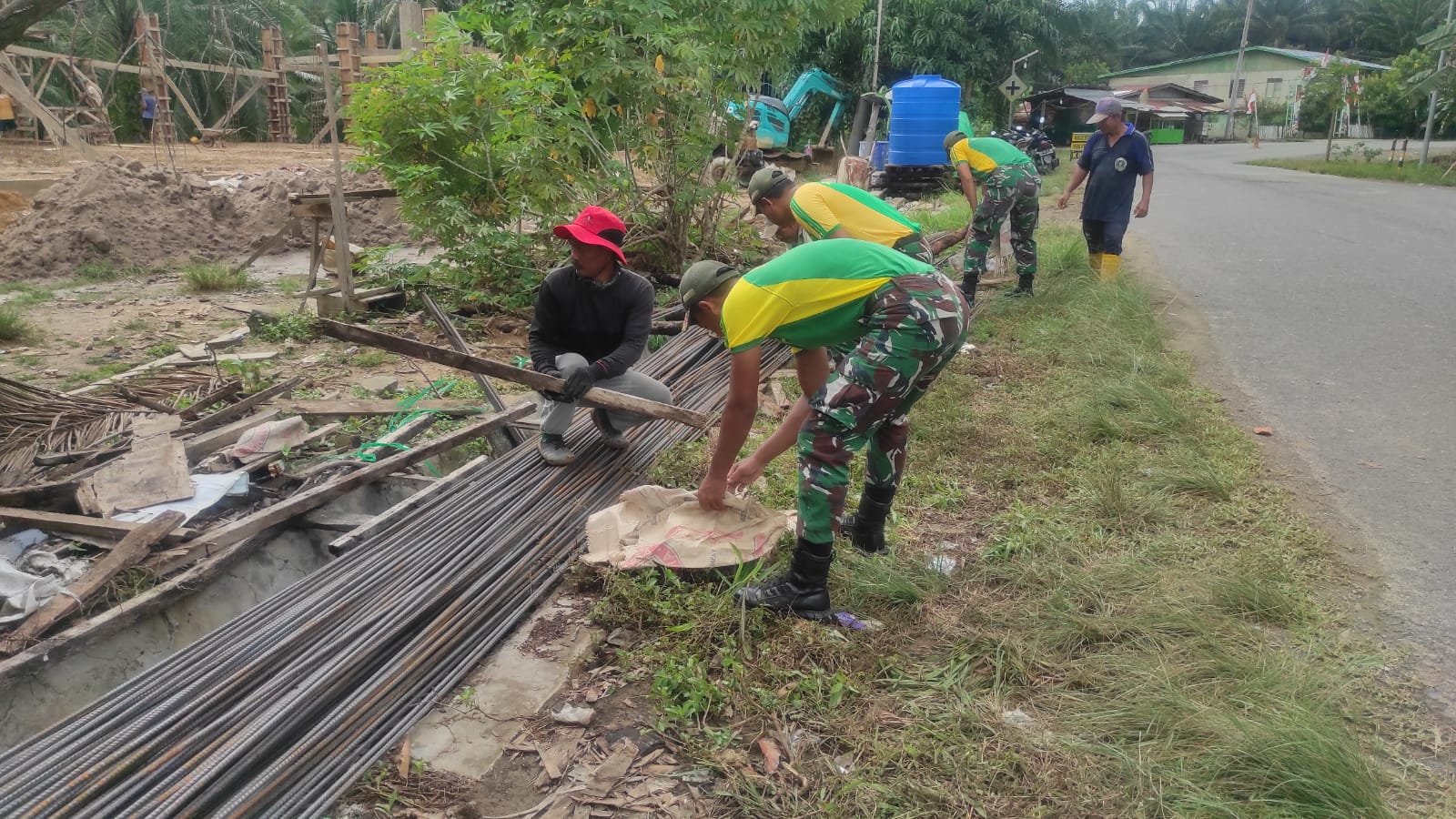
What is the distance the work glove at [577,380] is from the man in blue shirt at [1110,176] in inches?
202

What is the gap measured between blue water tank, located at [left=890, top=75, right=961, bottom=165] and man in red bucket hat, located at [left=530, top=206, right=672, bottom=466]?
537 inches

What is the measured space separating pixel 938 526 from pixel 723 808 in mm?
1834

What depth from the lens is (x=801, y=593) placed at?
2.99 metres

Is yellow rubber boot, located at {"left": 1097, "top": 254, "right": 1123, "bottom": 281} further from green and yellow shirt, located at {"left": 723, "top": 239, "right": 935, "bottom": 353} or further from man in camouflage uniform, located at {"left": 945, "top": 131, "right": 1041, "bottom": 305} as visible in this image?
green and yellow shirt, located at {"left": 723, "top": 239, "right": 935, "bottom": 353}

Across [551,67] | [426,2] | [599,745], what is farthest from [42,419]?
[426,2]

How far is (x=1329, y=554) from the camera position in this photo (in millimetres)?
3318

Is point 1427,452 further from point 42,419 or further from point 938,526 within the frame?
point 42,419

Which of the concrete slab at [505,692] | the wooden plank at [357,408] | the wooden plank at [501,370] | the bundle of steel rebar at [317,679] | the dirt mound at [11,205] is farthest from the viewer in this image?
the dirt mound at [11,205]

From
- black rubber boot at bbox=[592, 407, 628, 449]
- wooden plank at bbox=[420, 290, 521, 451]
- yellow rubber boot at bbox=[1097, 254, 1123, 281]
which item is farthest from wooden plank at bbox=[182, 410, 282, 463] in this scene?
yellow rubber boot at bbox=[1097, 254, 1123, 281]

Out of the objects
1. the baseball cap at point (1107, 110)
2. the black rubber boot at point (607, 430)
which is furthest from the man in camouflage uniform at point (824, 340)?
the baseball cap at point (1107, 110)

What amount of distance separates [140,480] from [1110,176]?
7.00 meters

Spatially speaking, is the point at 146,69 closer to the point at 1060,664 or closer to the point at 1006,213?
the point at 1006,213

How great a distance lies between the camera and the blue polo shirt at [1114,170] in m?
7.28

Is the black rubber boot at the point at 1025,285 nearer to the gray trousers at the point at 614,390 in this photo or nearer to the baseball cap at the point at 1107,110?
the baseball cap at the point at 1107,110
